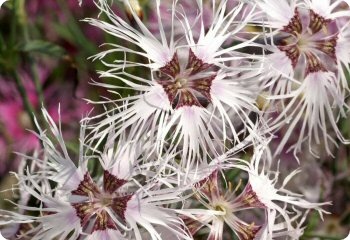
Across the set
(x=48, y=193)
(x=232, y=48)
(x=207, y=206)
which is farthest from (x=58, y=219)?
(x=232, y=48)

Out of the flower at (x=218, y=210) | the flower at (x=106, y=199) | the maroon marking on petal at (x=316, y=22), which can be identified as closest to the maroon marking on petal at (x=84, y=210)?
the flower at (x=106, y=199)

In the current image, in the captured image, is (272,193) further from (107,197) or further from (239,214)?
(107,197)

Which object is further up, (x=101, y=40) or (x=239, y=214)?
(x=101, y=40)

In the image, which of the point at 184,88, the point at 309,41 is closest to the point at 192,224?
the point at 184,88

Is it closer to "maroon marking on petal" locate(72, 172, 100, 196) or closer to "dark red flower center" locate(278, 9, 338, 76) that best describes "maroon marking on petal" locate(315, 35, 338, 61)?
"dark red flower center" locate(278, 9, 338, 76)

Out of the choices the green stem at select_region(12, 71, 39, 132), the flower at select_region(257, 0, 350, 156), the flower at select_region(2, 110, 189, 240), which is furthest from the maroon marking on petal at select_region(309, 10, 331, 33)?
the green stem at select_region(12, 71, 39, 132)

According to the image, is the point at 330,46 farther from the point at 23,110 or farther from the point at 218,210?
the point at 23,110
